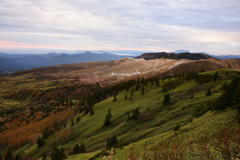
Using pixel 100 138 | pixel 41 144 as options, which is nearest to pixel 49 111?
pixel 41 144

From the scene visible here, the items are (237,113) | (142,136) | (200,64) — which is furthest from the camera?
(200,64)

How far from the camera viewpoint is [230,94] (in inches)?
915

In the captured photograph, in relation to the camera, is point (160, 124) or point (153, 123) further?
point (153, 123)

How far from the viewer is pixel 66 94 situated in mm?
197250

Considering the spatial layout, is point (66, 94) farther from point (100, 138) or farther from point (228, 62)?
point (228, 62)

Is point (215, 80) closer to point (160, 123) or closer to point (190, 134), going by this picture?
point (160, 123)

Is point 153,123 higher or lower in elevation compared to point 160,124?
lower

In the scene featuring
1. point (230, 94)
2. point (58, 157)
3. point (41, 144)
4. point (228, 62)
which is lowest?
point (41, 144)

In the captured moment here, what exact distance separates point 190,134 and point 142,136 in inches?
490

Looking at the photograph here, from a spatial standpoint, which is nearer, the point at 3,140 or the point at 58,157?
the point at 58,157

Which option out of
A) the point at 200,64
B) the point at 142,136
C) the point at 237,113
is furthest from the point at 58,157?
the point at 200,64

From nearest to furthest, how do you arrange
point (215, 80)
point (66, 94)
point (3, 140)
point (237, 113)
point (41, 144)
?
point (237, 113), point (215, 80), point (41, 144), point (3, 140), point (66, 94)

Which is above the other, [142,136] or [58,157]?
→ [142,136]

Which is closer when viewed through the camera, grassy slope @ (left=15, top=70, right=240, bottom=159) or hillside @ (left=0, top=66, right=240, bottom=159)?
hillside @ (left=0, top=66, right=240, bottom=159)
